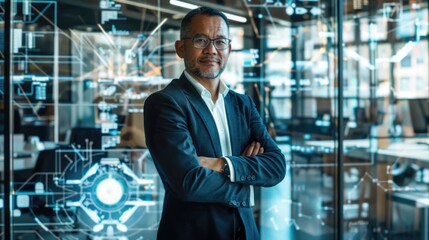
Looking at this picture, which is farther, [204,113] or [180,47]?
[180,47]

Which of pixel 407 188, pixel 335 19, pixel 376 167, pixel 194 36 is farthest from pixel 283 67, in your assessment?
pixel 194 36

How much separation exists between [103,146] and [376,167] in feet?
7.23

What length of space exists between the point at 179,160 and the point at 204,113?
252 millimetres

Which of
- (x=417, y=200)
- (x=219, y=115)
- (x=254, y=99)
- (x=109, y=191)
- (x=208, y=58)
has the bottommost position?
(x=417, y=200)

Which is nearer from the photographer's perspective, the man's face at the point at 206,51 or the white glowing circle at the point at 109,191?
the man's face at the point at 206,51

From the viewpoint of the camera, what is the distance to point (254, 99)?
3787mm

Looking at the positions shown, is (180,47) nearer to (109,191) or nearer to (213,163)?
(213,163)

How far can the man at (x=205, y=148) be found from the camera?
1.99m

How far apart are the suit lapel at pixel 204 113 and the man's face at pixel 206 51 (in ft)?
0.30

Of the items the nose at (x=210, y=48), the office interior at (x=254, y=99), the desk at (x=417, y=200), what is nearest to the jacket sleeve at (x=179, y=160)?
the nose at (x=210, y=48)

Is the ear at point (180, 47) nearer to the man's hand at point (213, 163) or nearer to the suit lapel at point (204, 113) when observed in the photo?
the suit lapel at point (204, 113)

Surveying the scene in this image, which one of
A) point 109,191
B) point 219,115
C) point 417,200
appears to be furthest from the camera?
point 417,200

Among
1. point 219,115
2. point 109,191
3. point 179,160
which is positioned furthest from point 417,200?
point 179,160

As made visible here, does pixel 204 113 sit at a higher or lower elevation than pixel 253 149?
higher
